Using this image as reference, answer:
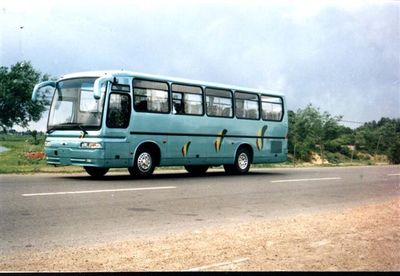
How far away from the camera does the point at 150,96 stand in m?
15.7

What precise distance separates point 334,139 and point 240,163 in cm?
1881

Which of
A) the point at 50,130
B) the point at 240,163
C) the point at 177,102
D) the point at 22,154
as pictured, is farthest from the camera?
the point at 22,154

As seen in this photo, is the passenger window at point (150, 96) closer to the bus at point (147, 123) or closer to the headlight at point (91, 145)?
the bus at point (147, 123)

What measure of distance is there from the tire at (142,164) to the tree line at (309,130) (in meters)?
17.2

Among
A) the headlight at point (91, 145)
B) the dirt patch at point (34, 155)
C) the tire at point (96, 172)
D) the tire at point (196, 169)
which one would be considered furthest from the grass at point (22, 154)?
the headlight at point (91, 145)

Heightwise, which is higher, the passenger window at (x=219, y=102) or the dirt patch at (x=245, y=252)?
the passenger window at (x=219, y=102)

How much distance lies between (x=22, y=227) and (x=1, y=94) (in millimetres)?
32712

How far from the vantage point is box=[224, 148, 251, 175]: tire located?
19.1 metres

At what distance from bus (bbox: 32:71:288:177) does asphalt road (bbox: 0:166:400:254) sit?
1047 millimetres

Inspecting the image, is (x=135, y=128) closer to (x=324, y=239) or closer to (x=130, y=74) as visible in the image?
(x=130, y=74)

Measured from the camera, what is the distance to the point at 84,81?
14.8 meters

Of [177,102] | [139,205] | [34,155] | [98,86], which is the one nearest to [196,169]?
[177,102]

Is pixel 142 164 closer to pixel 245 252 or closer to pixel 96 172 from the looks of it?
pixel 96 172

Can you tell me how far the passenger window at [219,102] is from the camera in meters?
17.9
